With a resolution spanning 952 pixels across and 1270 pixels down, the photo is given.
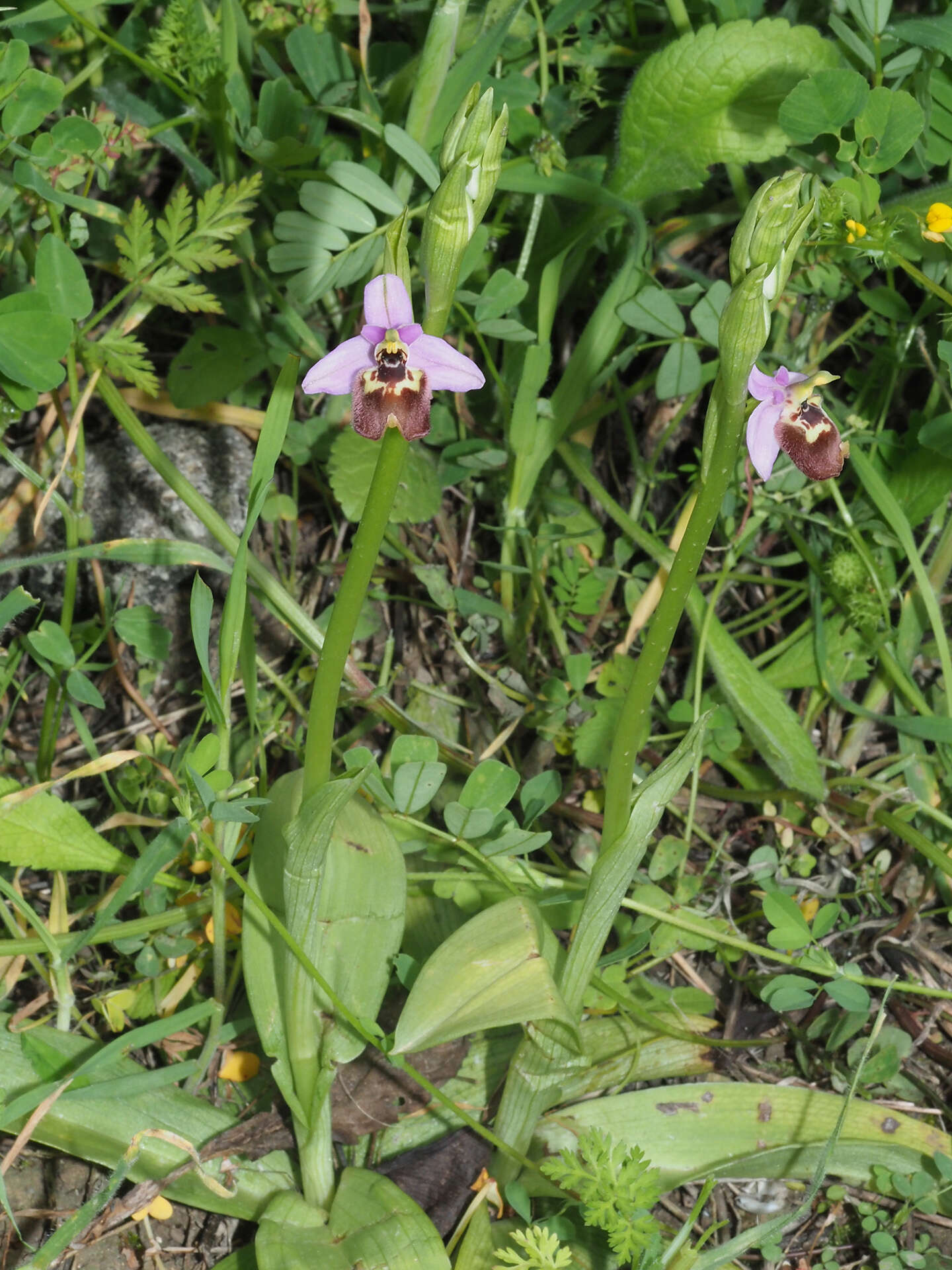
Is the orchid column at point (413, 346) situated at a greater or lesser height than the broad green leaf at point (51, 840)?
greater

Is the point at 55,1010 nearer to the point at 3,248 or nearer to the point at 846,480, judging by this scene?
the point at 3,248

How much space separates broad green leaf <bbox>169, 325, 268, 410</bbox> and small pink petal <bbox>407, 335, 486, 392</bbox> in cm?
151

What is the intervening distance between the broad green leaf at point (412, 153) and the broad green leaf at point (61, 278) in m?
0.72

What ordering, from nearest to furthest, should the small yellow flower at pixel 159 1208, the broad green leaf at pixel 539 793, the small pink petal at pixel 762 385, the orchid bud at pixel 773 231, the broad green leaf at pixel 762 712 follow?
the orchid bud at pixel 773 231
the small pink petal at pixel 762 385
the small yellow flower at pixel 159 1208
the broad green leaf at pixel 539 793
the broad green leaf at pixel 762 712

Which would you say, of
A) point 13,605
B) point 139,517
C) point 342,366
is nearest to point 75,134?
point 139,517

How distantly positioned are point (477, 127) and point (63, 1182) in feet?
6.97

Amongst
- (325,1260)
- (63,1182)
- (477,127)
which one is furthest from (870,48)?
(63,1182)

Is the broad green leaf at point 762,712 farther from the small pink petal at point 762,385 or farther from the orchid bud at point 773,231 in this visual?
the orchid bud at point 773,231

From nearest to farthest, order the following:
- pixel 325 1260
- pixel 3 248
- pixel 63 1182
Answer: pixel 325 1260, pixel 63 1182, pixel 3 248

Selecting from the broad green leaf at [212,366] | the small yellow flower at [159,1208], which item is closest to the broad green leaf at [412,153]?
the broad green leaf at [212,366]

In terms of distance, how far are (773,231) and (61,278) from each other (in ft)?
5.27

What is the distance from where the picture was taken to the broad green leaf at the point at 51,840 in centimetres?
233

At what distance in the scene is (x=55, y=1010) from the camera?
2.45 m

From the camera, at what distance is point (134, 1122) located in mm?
2127
